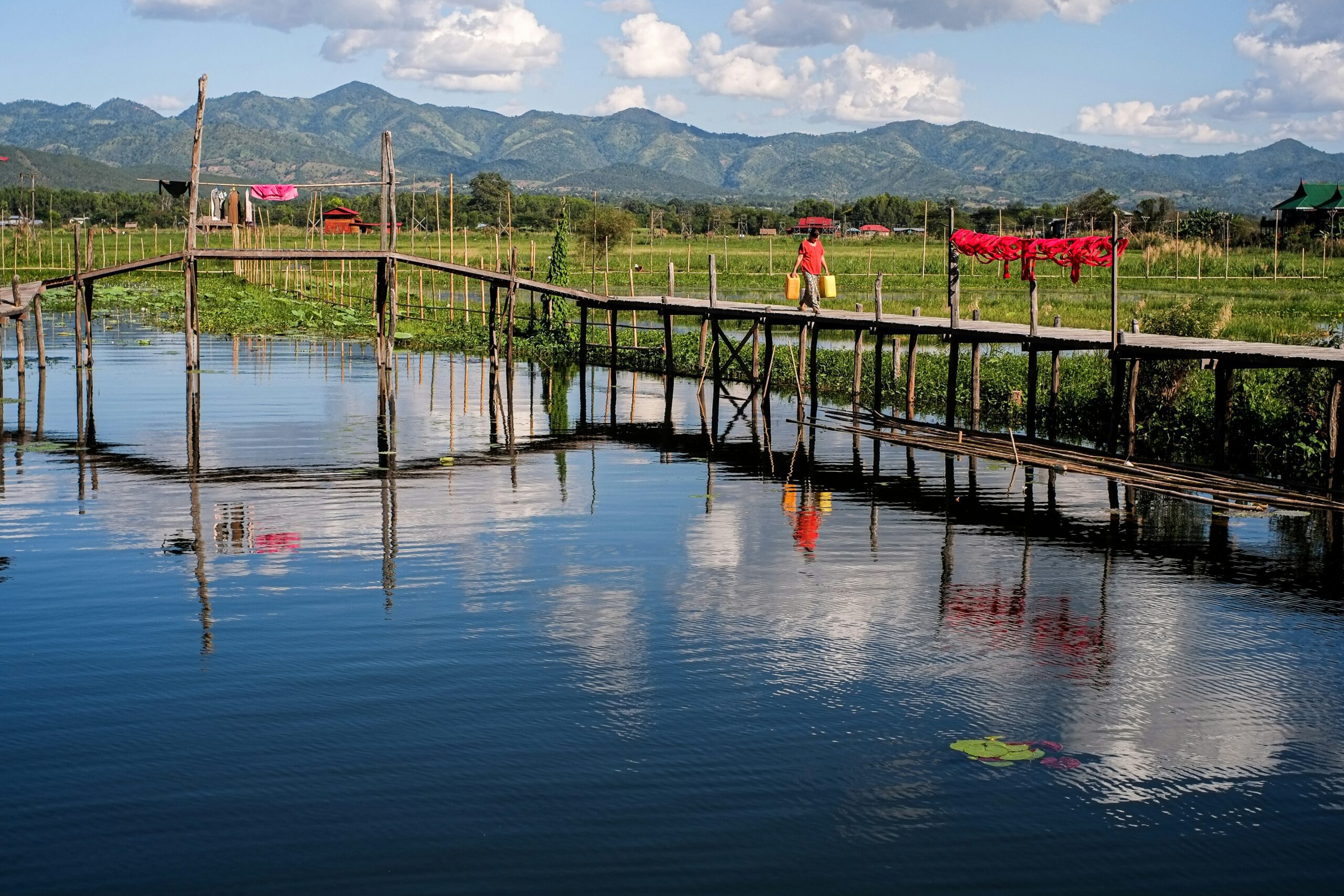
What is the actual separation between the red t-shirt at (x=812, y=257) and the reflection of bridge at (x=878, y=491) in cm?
236

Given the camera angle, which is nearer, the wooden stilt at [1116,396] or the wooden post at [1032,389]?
the wooden stilt at [1116,396]

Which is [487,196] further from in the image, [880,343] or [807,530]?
[807,530]

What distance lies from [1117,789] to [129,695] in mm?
6138

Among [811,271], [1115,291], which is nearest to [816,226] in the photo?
[811,271]

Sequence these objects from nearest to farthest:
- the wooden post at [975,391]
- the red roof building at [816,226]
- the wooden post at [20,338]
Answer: the wooden post at [975,391]
the wooden post at [20,338]
the red roof building at [816,226]

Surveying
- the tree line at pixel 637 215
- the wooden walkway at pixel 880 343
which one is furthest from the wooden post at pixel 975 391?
the tree line at pixel 637 215

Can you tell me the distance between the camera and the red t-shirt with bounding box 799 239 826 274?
24422 mm

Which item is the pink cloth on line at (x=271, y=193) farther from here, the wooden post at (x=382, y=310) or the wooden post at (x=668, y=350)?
the wooden post at (x=668, y=350)

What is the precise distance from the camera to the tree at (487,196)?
9957 cm

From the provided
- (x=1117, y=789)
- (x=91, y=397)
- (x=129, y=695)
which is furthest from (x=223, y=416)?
(x=1117, y=789)

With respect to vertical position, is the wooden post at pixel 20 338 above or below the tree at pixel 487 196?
below

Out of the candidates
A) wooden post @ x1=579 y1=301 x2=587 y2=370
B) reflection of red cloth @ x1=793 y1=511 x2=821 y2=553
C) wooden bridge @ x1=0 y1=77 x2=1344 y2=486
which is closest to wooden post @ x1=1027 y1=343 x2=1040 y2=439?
wooden bridge @ x1=0 y1=77 x2=1344 y2=486

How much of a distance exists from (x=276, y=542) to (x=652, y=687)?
224 inches

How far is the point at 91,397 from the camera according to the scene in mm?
25562
